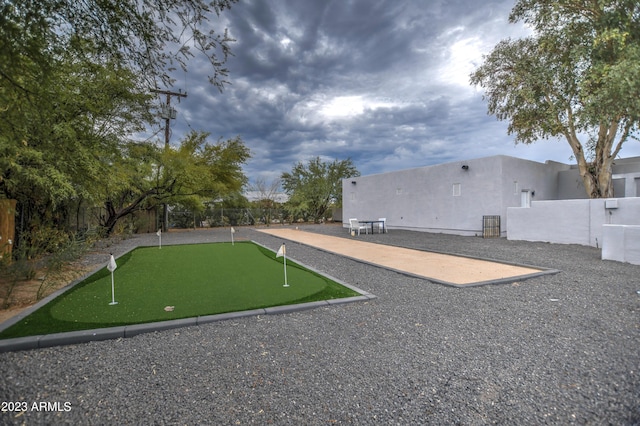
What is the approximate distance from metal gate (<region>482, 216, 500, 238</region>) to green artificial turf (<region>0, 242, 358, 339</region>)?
1040 cm

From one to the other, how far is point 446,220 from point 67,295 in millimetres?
15409

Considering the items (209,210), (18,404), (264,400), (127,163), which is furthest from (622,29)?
(209,210)

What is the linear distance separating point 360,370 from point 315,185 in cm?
2659

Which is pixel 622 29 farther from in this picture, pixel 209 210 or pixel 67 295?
pixel 209 210

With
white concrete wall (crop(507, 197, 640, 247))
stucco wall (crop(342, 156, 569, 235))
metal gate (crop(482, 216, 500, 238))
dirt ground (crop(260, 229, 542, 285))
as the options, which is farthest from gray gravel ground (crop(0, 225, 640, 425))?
stucco wall (crop(342, 156, 569, 235))

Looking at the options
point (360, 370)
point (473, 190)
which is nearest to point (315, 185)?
point (473, 190)

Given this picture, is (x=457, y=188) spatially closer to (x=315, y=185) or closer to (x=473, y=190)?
(x=473, y=190)

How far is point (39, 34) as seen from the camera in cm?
231

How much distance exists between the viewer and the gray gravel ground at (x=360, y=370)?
2.01m

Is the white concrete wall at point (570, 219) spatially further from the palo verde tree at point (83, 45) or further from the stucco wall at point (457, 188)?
the palo verde tree at point (83, 45)

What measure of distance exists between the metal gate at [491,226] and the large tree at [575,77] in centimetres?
484

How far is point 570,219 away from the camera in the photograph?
10.8m

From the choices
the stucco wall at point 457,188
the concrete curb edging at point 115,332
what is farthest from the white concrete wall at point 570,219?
the concrete curb edging at point 115,332

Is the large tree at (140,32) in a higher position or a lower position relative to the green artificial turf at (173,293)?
higher
